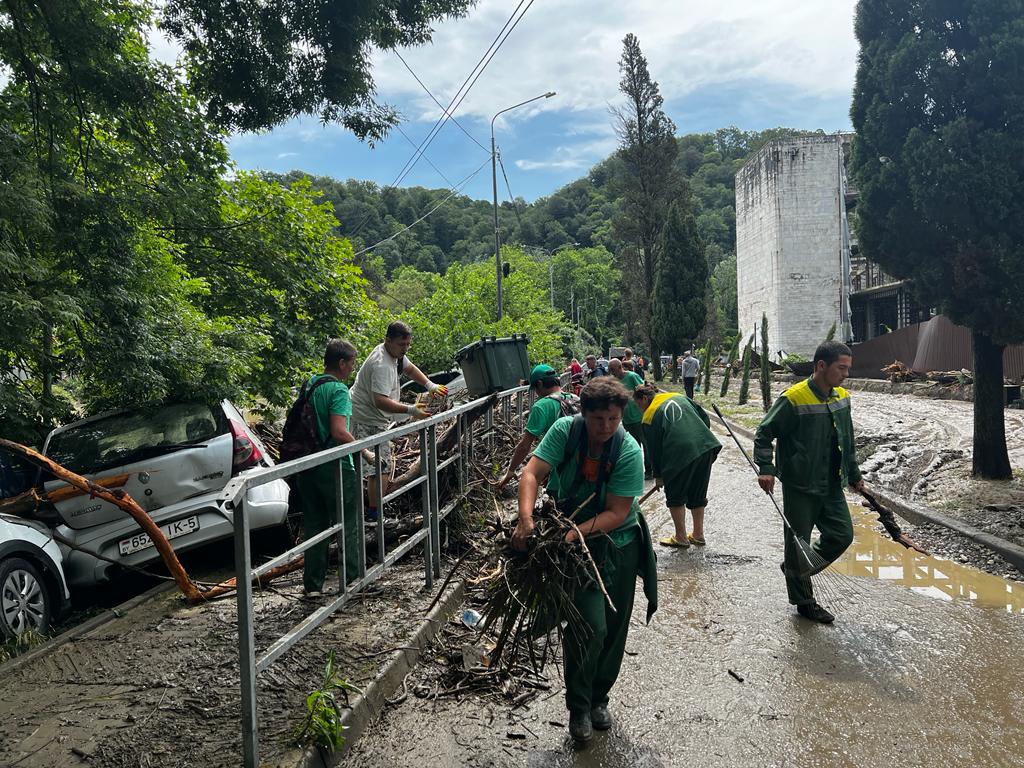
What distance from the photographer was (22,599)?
4.51 metres

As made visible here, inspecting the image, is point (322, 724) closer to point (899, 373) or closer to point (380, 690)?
point (380, 690)

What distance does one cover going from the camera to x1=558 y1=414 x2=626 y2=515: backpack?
10.4 ft

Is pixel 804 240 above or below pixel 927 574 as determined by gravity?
above

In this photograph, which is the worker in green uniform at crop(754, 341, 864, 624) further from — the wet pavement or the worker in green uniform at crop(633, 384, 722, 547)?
the worker in green uniform at crop(633, 384, 722, 547)

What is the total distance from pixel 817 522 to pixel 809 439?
0.58m

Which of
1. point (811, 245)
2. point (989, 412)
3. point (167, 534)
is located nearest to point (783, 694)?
point (167, 534)

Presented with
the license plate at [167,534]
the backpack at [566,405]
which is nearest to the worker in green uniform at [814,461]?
the backpack at [566,405]

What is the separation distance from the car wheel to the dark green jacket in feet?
15.7

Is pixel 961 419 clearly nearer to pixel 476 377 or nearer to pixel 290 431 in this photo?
pixel 476 377

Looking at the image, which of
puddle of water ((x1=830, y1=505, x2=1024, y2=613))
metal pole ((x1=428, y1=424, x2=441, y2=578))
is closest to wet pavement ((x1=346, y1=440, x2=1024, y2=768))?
puddle of water ((x1=830, y1=505, x2=1024, y2=613))

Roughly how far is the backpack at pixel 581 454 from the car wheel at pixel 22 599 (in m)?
3.56

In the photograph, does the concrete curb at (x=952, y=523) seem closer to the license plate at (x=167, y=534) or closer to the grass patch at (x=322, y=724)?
the grass patch at (x=322, y=724)

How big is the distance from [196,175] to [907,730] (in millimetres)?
7426

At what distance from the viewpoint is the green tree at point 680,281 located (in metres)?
36.0
